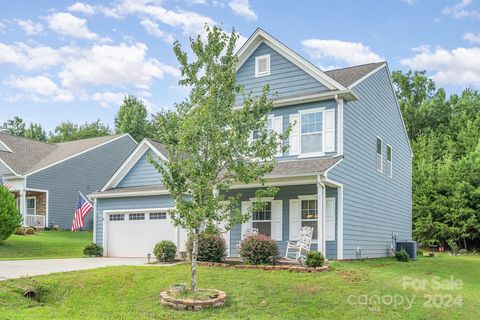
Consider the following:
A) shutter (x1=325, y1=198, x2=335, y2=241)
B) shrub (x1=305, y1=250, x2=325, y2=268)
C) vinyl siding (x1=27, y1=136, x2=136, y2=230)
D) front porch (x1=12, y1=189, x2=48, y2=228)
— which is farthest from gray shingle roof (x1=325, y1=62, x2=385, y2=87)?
front porch (x1=12, y1=189, x2=48, y2=228)

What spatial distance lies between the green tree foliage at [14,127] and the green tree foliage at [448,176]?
150 feet

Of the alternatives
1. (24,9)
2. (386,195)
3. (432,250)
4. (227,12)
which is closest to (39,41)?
(24,9)

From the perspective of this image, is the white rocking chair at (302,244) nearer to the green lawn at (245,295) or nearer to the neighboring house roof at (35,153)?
the green lawn at (245,295)

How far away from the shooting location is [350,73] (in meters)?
19.1

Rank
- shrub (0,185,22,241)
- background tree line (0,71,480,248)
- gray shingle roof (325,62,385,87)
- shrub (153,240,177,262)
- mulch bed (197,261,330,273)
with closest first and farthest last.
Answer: mulch bed (197,261,330,273) < shrub (153,240,177,262) < gray shingle roof (325,62,385,87) < shrub (0,185,22,241) < background tree line (0,71,480,248)

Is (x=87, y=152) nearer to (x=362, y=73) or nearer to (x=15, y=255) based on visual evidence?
(x=15, y=255)

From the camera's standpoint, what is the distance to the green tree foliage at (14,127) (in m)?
60.4

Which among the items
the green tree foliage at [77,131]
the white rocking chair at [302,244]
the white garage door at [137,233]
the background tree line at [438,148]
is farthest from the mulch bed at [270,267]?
the green tree foliage at [77,131]

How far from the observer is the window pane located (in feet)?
55.4

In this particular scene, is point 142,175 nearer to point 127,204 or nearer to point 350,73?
point 127,204

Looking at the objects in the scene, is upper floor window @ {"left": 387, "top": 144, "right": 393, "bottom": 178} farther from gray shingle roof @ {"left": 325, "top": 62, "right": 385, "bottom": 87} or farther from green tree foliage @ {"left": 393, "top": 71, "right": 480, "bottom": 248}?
green tree foliage @ {"left": 393, "top": 71, "right": 480, "bottom": 248}

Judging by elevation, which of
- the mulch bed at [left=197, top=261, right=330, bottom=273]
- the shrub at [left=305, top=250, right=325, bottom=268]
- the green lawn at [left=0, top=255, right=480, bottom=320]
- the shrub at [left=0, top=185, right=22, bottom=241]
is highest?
the shrub at [left=0, top=185, right=22, bottom=241]

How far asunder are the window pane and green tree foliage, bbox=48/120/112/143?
1677 inches

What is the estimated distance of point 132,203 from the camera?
20031 mm
